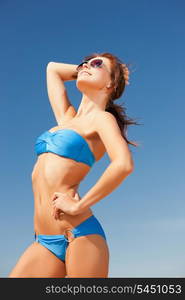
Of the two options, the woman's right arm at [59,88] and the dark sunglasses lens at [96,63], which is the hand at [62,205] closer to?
the woman's right arm at [59,88]

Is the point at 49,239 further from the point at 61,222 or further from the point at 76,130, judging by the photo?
the point at 76,130

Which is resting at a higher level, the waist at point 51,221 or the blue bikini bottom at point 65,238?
the waist at point 51,221

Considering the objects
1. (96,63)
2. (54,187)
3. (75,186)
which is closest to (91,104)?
(96,63)

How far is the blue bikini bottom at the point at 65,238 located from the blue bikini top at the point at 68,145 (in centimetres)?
64

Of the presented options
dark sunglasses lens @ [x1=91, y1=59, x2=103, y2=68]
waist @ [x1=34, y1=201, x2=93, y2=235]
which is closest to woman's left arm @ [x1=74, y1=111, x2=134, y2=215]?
waist @ [x1=34, y1=201, x2=93, y2=235]

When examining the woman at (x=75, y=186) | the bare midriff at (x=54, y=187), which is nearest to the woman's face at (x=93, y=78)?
the woman at (x=75, y=186)

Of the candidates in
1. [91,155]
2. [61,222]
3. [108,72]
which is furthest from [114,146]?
[108,72]

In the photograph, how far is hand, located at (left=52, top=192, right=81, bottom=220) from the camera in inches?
160

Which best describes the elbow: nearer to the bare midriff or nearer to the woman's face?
the bare midriff

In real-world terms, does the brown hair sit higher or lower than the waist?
higher

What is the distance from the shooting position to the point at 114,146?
13.8ft

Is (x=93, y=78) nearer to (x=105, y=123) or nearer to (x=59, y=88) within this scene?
(x=59, y=88)

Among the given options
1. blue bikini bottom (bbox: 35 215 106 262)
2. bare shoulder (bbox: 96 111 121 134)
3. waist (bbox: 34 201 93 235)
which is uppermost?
bare shoulder (bbox: 96 111 121 134)

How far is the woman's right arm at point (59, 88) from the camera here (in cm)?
521
